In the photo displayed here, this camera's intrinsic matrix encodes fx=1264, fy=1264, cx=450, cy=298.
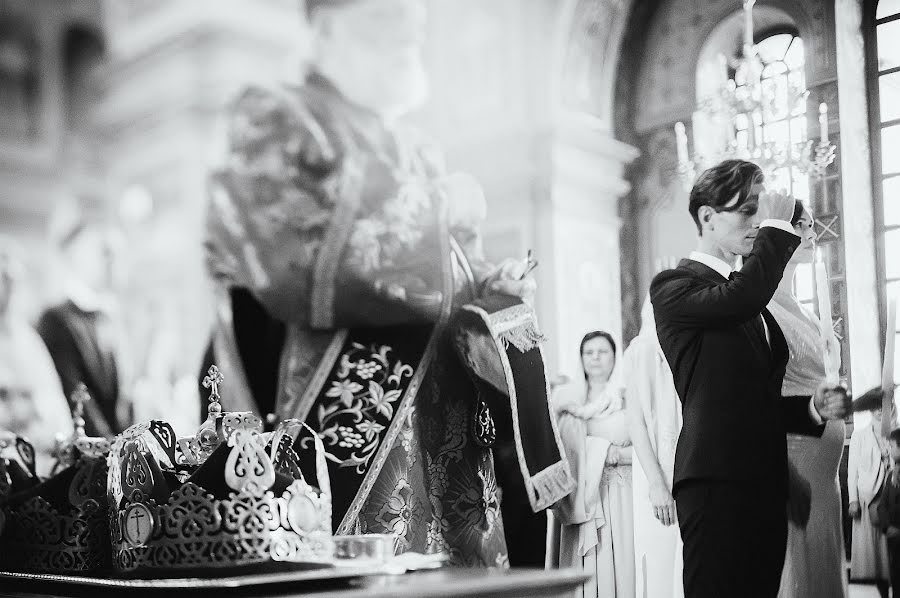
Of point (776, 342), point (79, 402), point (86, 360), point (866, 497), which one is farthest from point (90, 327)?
point (866, 497)

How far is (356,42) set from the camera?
174 inches

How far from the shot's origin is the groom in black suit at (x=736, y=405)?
10.2ft

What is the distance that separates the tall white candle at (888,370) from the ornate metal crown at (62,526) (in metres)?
1.97

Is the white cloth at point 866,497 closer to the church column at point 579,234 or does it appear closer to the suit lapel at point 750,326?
the suit lapel at point 750,326

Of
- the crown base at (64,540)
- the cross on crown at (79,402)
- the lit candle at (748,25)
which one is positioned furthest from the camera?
the cross on crown at (79,402)

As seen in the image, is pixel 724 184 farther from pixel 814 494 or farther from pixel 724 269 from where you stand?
pixel 814 494

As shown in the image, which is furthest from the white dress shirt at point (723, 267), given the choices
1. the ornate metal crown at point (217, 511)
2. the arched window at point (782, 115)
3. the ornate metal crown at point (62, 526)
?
the ornate metal crown at point (62, 526)

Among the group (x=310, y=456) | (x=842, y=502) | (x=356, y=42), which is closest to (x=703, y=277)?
(x=842, y=502)

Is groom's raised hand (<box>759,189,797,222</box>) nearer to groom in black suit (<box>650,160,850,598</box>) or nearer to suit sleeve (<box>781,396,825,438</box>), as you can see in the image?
groom in black suit (<box>650,160,850,598</box>)

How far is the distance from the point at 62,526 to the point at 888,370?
2.12m

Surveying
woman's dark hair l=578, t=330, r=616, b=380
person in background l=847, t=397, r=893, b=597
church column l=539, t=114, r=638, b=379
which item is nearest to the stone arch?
church column l=539, t=114, r=638, b=379

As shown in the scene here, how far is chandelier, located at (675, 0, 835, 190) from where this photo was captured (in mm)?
3613

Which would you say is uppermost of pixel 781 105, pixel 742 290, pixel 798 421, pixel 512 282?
pixel 781 105

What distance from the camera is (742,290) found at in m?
3.11
